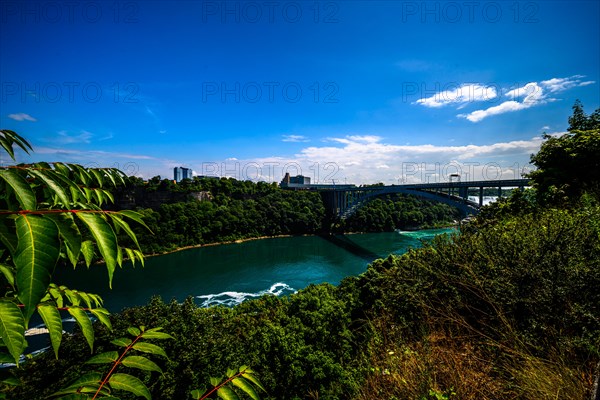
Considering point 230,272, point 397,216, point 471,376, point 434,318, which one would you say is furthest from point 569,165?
point 397,216

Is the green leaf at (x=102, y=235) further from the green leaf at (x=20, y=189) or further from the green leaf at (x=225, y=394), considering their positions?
the green leaf at (x=225, y=394)

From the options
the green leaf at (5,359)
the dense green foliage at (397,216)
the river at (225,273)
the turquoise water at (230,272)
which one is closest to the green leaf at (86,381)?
the green leaf at (5,359)

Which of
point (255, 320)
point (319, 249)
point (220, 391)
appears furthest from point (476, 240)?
point (319, 249)

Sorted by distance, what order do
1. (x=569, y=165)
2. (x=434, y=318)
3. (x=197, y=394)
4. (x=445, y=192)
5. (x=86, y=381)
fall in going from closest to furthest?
(x=86, y=381)
(x=197, y=394)
(x=434, y=318)
(x=569, y=165)
(x=445, y=192)

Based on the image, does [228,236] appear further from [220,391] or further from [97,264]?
[220,391]

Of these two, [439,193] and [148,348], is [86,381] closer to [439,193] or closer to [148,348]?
[148,348]
